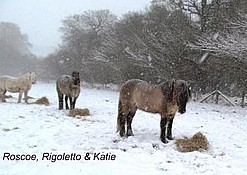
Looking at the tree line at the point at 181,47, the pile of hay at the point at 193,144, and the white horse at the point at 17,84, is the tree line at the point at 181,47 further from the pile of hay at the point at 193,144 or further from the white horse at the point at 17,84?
the pile of hay at the point at 193,144

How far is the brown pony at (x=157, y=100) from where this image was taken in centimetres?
783

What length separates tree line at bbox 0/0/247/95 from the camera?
62.2ft

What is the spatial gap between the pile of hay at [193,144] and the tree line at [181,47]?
34.4 ft

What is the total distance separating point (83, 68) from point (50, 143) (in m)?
37.2

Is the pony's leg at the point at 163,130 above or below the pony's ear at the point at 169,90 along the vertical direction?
below

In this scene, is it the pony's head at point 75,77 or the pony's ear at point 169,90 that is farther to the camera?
the pony's head at point 75,77

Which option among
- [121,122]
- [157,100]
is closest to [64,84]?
[121,122]

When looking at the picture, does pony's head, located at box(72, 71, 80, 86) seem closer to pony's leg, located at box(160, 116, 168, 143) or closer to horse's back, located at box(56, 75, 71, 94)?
horse's back, located at box(56, 75, 71, 94)

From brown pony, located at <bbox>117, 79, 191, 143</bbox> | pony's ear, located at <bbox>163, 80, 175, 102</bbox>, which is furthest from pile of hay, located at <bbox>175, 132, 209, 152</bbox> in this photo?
pony's ear, located at <bbox>163, 80, 175, 102</bbox>

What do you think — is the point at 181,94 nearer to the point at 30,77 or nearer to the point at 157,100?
the point at 157,100

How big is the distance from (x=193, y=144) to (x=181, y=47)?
17.4 m

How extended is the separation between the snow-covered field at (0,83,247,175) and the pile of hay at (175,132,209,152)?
16cm

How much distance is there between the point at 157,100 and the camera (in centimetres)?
805

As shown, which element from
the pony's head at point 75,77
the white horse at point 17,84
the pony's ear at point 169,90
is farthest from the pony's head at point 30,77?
the pony's ear at point 169,90
